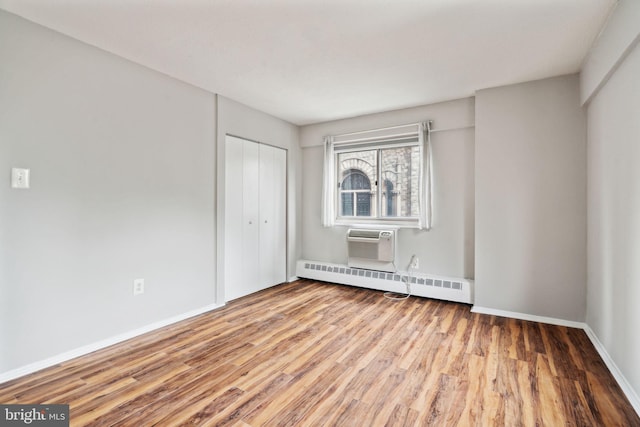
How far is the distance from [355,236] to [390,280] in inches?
28.6

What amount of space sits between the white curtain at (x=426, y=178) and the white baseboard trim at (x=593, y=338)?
1.12m

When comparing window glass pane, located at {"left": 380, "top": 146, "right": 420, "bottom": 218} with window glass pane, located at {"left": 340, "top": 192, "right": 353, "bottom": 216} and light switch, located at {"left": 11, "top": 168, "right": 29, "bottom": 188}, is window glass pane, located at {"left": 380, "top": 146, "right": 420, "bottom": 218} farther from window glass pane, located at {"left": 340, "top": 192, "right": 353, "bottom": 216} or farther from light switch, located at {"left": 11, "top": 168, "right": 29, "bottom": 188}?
light switch, located at {"left": 11, "top": 168, "right": 29, "bottom": 188}

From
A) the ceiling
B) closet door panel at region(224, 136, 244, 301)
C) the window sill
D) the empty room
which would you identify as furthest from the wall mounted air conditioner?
the ceiling

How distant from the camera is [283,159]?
4492 mm

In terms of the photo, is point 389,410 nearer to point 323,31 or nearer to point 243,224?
point 323,31

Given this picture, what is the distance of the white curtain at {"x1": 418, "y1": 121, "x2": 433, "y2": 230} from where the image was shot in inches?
146

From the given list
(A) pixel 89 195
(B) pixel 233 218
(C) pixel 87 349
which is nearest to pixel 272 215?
(B) pixel 233 218

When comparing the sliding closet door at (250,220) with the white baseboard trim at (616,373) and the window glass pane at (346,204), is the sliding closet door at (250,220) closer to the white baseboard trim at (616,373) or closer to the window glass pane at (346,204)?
the window glass pane at (346,204)

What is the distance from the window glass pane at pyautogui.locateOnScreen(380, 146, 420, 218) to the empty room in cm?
4

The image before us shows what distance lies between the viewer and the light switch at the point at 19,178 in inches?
78.2

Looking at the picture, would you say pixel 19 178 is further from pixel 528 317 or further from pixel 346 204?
pixel 528 317

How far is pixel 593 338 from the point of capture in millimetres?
2500

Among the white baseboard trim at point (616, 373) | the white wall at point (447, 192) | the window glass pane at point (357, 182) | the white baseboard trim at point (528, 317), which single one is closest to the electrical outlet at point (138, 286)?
the window glass pane at point (357, 182)

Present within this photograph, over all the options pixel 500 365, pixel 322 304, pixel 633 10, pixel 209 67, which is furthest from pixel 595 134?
pixel 209 67
